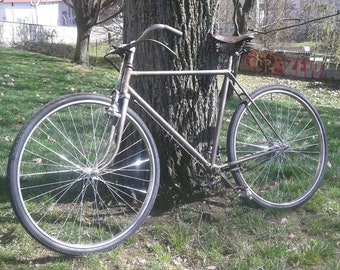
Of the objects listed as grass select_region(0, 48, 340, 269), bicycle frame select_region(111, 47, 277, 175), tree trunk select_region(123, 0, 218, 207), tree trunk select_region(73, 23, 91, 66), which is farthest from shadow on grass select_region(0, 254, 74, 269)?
tree trunk select_region(73, 23, 91, 66)

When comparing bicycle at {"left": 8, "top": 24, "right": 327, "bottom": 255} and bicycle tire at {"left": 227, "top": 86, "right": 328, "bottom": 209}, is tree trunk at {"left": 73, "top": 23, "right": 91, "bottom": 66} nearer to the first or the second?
bicycle at {"left": 8, "top": 24, "right": 327, "bottom": 255}

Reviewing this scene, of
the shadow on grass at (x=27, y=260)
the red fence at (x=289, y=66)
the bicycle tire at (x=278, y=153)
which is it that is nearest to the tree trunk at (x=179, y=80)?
the bicycle tire at (x=278, y=153)

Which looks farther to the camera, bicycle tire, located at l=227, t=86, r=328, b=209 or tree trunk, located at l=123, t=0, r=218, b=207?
bicycle tire, located at l=227, t=86, r=328, b=209

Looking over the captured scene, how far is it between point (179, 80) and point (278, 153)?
967 millimetres

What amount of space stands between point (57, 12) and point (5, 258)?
47.7m

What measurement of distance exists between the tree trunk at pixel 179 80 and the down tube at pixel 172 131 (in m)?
0.17

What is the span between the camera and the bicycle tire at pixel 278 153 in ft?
11.2

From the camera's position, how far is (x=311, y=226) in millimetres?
3256

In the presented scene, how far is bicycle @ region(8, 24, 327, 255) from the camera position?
2.81 meters

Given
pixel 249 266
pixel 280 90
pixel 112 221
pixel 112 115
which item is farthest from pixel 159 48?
pixel 249 266

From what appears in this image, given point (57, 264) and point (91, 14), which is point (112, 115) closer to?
point (57, 264)

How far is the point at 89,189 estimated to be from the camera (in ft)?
11.8

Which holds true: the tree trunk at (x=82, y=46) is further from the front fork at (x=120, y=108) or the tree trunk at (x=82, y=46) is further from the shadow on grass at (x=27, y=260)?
the shadow on grass at (x=27, y=260)

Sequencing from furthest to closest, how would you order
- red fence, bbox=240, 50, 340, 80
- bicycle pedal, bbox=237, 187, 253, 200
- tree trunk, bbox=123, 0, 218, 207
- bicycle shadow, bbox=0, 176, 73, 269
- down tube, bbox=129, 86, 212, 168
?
red fence, bbox=240, 50, 340, 80
bicycle pedal, bbox=237, 187, 253, 200
tree trunk, bbox=123, 0, 218, 207
down tube, bbox=129, 86, 212, 168
bicycle shadow, bbox=0, 176, 73, 269
